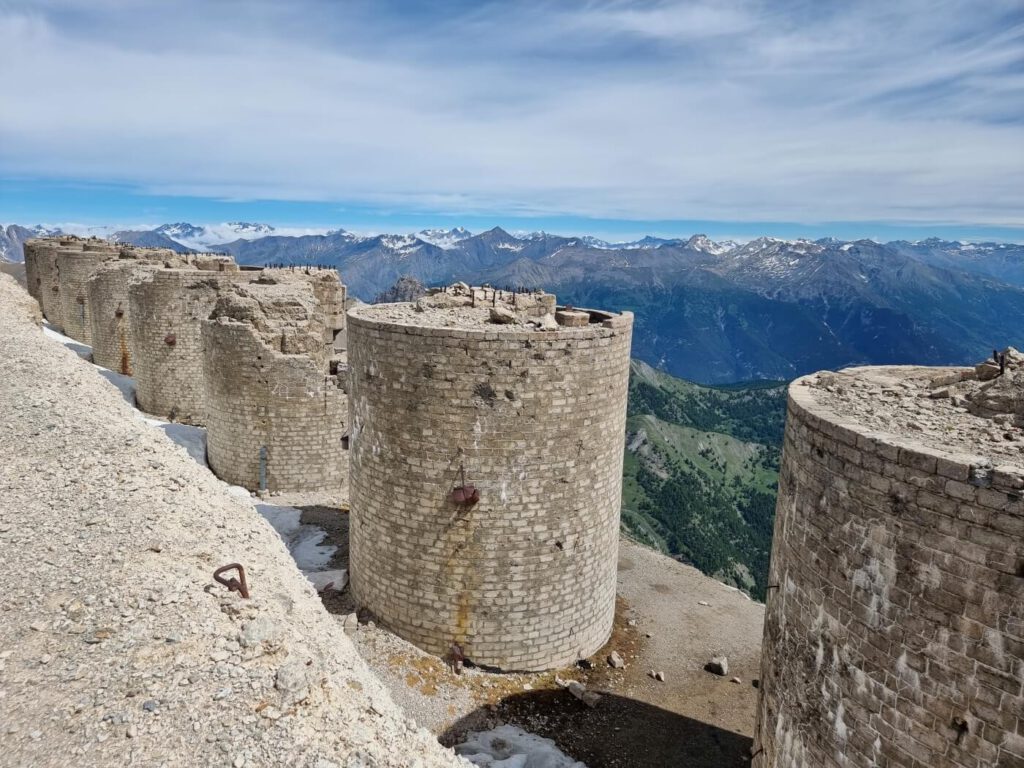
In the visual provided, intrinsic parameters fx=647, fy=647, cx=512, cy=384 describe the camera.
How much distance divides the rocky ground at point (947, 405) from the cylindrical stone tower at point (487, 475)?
4.28 m

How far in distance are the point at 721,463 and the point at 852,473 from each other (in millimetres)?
115593

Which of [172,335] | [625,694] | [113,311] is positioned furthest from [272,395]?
[113,311]

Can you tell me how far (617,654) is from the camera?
13305 mm

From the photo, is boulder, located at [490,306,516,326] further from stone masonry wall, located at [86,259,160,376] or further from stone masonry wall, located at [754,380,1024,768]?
stone masonry wall, located at [86,259,160,376]

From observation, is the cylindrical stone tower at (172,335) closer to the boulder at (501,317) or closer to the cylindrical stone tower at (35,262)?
the boulder at (501,317)

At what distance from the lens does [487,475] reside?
11.3 m

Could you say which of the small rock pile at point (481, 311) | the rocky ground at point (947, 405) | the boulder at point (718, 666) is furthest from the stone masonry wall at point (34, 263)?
the rocky ground at point (947, 405)

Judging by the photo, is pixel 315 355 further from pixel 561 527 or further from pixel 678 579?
pixel 678 579

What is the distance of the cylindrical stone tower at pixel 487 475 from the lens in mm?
11062

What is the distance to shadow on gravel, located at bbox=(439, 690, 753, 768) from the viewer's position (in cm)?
1053

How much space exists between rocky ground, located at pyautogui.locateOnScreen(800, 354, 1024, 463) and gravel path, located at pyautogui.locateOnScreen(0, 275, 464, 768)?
5.64 metres

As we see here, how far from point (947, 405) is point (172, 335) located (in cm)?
2475

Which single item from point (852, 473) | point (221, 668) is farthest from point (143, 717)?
point (852, 473)

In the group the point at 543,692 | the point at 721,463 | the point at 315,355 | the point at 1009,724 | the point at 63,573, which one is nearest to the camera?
the point at 1009,724
